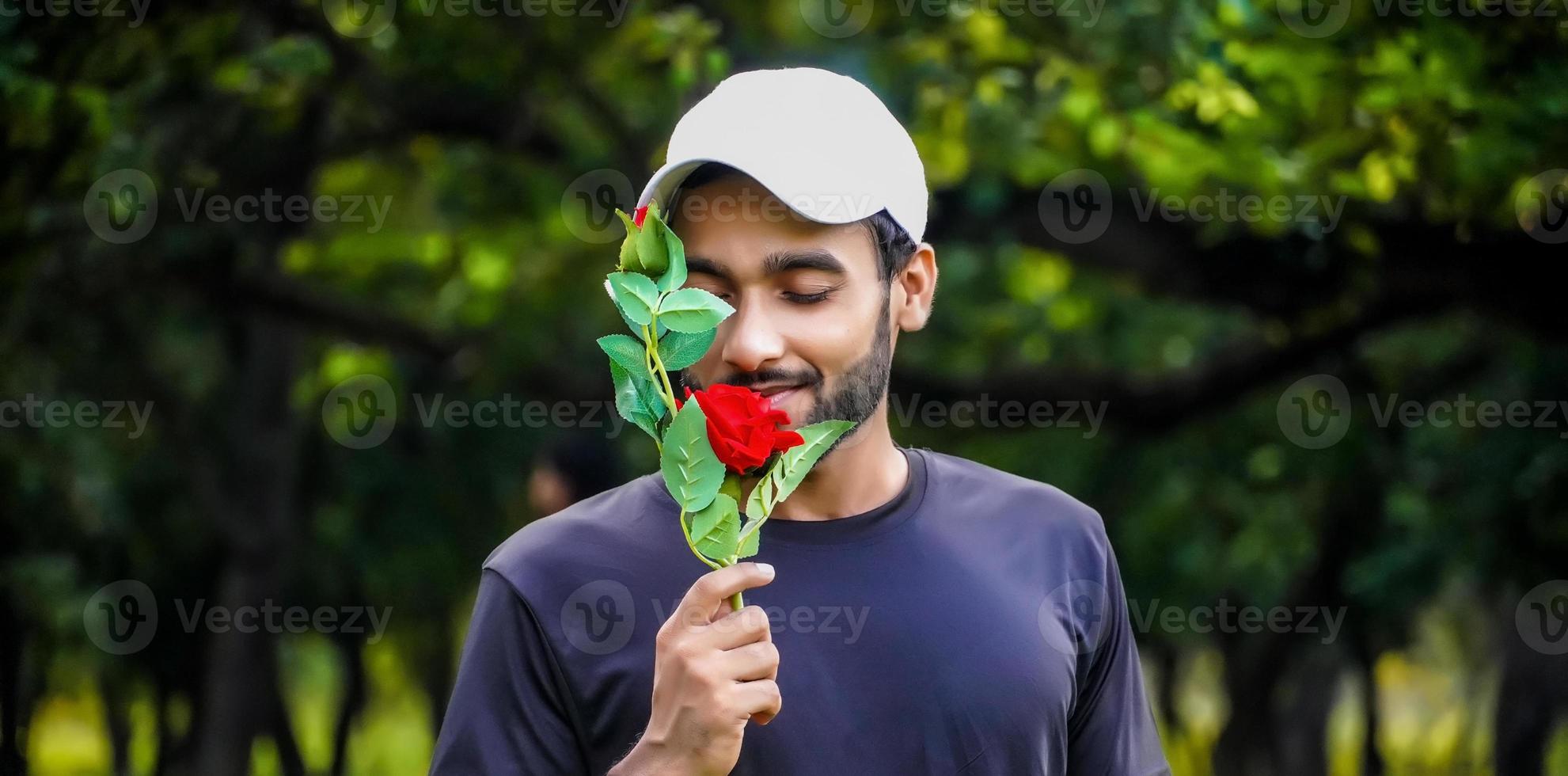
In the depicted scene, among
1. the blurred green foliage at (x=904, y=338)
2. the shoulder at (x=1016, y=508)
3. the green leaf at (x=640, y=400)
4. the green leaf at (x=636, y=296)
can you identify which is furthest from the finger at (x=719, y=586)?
the blurred green foliage at (x=904, y=338)

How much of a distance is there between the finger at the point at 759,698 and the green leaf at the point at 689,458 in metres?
0.25

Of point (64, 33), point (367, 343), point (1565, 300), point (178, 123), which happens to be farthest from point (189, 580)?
point (1565, 300)

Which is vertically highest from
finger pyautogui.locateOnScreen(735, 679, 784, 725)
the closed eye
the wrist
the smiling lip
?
the closed eye

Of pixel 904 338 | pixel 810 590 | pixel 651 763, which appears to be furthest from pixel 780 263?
pixel 904 338

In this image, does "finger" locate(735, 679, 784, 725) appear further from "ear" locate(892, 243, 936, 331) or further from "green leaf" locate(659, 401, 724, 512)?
"ear" locate(892, 243, 936, 331)

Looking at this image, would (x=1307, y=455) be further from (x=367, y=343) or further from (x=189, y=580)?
(x=189, y=580)

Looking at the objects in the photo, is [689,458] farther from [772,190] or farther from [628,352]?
[772,190]

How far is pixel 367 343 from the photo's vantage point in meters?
9.69

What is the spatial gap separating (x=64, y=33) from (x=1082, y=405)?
4.87 meters

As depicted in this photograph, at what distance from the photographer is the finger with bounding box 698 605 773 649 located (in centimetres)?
231

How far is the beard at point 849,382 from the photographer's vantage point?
2576 mm

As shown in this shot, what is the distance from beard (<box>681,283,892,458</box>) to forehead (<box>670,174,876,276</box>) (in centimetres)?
14

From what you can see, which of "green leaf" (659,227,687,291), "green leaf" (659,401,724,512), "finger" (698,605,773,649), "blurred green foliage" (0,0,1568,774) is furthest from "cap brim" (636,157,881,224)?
"blurred green foliage" (0,0,1568,774)

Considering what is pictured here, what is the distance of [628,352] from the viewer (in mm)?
2457
